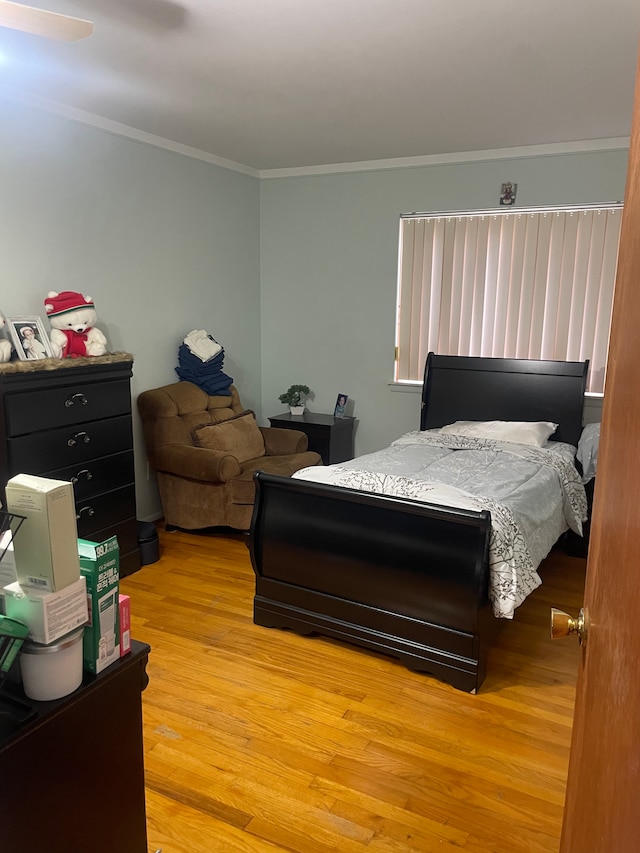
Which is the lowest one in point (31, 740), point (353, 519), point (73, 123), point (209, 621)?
point (209, 621)

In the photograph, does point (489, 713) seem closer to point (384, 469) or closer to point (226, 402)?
point (384, 469)

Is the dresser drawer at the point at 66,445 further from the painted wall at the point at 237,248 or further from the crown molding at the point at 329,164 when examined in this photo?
the crown molding at the point at 329,164

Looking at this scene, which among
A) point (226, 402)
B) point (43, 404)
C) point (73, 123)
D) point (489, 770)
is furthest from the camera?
point (226, 402)

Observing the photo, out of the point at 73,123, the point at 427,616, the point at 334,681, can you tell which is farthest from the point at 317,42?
the point at 334,681

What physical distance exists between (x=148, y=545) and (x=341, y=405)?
6.51ft

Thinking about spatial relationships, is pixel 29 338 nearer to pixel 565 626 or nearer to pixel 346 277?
pixel 346 277

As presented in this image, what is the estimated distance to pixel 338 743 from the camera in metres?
2.23

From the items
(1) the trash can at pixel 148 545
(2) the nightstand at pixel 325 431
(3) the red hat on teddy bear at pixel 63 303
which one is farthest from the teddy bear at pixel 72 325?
(2) the nightstand at pixel 325 431

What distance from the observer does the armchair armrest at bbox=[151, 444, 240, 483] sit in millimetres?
3898

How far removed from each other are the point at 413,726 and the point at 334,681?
0.40 metres

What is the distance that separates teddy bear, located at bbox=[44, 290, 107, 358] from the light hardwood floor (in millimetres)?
1380

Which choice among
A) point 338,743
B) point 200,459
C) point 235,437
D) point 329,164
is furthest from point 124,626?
point 329,164

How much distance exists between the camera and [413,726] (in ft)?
7.64

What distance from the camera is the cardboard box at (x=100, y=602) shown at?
3.89 feet
